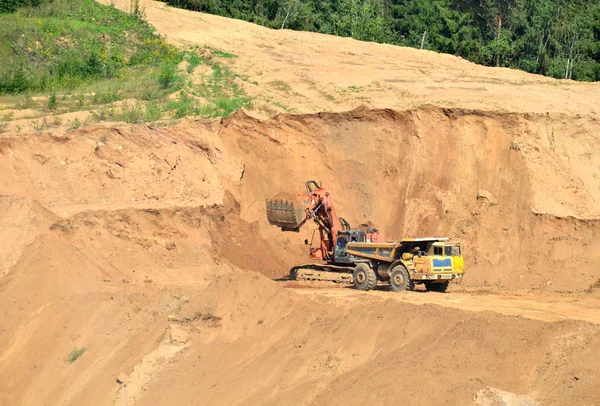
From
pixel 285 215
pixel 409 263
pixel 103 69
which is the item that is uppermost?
pixel 103 69

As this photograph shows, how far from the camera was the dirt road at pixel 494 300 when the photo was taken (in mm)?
19344

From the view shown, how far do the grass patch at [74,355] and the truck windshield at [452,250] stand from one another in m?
9.18

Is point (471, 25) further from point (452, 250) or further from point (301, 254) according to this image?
point (452, 250)

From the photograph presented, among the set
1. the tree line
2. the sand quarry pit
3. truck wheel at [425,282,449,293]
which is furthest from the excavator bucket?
the tree line

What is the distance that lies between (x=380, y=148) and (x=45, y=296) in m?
12.4

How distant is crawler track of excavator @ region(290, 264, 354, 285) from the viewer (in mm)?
24953

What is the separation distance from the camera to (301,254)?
28.4m

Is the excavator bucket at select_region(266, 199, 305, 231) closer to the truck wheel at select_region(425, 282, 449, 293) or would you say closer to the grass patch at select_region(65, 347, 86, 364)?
the truck wheel at select_region(425, 282, 449, 293)

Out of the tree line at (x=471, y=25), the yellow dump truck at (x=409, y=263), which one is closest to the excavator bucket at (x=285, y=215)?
the yellow dump truck at (x=409, y=263)

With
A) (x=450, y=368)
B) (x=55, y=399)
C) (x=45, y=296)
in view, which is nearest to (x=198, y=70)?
(x=45, y=296)

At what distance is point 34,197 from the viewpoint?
81.4 feet

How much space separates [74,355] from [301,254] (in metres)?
9.45

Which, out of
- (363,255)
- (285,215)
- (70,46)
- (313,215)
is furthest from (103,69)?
(363,255)

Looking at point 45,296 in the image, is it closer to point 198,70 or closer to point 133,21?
point 198,70
